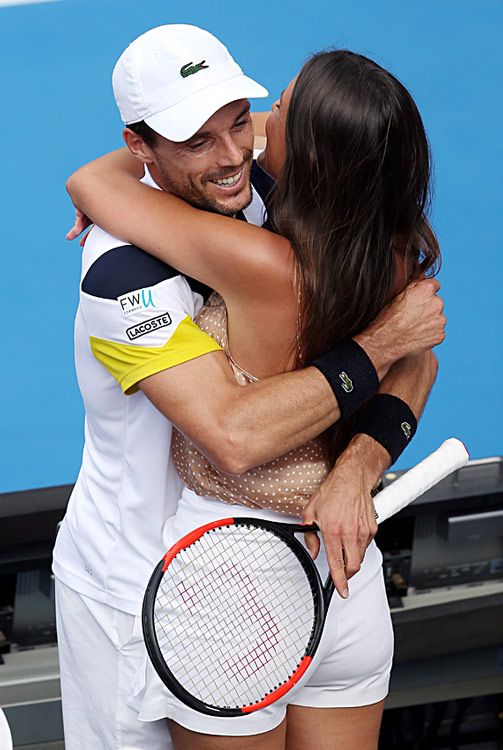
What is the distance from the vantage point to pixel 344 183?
2.00 metres

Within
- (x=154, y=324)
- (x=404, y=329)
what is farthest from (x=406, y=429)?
(x=154, y=324)

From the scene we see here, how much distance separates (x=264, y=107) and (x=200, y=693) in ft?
14.9

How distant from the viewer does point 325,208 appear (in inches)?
79.4

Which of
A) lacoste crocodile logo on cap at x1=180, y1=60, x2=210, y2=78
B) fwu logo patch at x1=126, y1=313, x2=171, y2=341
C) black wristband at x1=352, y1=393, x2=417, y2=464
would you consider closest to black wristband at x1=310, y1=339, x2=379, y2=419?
black wristband at x1=352, y1=393, x2=417, y2=464

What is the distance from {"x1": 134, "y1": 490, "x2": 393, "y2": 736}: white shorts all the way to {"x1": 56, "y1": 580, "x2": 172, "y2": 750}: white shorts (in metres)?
0.07

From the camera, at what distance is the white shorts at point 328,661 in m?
2.15

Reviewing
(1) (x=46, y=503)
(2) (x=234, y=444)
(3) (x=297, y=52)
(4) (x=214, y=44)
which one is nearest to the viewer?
(2) (x=234, y=444)

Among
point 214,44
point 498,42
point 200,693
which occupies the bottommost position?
point 200,693

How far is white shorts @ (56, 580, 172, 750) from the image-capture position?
2287 mm

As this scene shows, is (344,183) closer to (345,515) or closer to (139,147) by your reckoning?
(139,147)

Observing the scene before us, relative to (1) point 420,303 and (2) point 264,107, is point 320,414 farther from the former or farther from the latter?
(2) point 264,107

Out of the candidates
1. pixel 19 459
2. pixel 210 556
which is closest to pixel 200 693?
pixel 210 556

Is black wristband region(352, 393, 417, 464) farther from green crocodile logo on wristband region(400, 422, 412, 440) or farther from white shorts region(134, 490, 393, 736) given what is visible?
white shorts region(134, 490, 393, 736)

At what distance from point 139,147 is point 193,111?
0.48 feet
